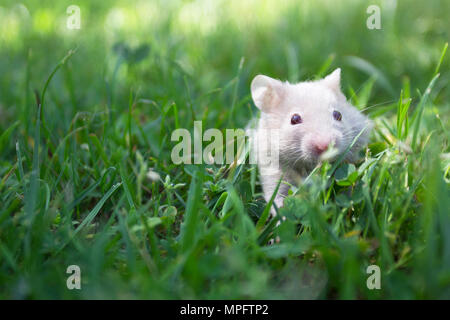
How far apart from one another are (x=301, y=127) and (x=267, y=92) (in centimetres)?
44

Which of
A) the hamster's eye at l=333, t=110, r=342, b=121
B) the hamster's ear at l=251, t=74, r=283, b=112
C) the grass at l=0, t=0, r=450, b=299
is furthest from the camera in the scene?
the hamster's ear at l=251, t=74, r=283, b=112

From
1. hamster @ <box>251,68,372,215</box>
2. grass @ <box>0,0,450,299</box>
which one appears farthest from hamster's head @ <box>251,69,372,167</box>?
grass @ <box>0,0,450,299</box>

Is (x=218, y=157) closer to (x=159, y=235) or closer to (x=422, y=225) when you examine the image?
(x=159, y=235)

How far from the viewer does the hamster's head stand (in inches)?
98.0

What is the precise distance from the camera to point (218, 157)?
312cm

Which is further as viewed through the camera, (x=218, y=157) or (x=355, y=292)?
(x=218, y=157)

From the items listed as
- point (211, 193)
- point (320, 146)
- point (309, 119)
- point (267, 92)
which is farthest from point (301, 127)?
point (211, 193)

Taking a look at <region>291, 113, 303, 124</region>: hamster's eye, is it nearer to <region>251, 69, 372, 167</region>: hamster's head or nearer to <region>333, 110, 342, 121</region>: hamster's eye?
<region>251, 69, 372, 167</region>: hamster's head

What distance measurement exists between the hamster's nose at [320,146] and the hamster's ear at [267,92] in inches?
21.6

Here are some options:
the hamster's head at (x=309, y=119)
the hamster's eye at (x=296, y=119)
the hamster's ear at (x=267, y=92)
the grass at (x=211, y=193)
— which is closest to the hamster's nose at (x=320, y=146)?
the hamster's head at (x=309, y=119)

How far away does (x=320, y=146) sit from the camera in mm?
2422

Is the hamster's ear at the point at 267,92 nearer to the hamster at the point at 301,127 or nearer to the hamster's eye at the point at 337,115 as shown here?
the hamster at the point at 301,127

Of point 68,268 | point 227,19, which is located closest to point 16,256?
point 68,268

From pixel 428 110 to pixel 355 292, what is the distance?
2.15m
